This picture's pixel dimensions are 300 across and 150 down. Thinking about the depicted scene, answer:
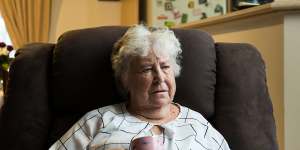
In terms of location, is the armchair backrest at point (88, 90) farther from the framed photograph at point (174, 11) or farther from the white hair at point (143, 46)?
the framed photograph at point (174, 11)

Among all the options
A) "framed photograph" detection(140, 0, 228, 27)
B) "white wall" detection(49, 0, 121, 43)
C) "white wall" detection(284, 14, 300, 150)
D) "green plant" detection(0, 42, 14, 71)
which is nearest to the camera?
"white wall" detection(284, 14, 300, 150)

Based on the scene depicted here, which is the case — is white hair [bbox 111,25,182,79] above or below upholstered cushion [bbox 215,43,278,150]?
above

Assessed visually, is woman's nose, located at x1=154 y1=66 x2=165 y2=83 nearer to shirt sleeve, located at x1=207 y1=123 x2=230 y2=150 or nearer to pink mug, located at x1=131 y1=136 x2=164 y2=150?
shirt sleeve, located at x1=207 y1=123 x2=230 y2=150

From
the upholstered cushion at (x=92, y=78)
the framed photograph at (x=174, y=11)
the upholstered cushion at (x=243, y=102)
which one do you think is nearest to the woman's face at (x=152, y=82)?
the upholstered cushion at (x=92, y=78)

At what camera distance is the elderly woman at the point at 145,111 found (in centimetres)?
150

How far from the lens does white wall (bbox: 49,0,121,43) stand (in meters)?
4.13

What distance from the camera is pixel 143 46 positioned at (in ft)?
5.12

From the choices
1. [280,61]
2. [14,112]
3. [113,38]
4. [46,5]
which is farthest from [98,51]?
[46,5]

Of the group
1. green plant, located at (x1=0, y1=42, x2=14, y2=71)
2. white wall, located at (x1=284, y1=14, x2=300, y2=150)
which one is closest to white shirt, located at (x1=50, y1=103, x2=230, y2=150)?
white wall, located at (x1=284, y1=14, x2=300, y2=150)

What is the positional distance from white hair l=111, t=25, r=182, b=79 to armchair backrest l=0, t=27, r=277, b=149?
0.07m

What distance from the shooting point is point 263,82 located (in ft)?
5.61

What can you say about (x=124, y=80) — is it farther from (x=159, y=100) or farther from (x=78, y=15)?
(x=78, y=15)

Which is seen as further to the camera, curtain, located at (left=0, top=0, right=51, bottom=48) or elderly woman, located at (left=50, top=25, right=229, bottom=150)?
curtain, located at (left=0, top=0, right=51, bottom=48)

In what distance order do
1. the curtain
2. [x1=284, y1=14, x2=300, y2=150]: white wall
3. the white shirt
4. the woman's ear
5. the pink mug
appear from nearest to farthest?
1. the pink mug
2. the white shirt
3. the woman's ear
4. [x1=284, y1=14, x2=300, y2=150]: white wall
5. the curtain
